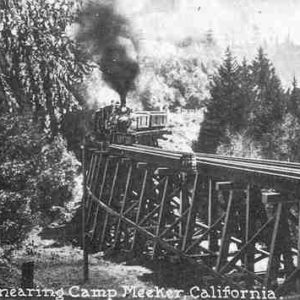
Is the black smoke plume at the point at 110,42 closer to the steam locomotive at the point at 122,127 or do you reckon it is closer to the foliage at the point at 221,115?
the steam locomotive at the point at 122,127

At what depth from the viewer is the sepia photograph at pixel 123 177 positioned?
8.63 m

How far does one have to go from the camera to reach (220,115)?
111 ft

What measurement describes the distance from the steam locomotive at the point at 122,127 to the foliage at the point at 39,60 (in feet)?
12.0

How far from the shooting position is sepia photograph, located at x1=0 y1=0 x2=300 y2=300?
8633 mm

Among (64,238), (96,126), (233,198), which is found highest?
(96,126)

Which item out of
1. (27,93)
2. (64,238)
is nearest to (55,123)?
(27,93)

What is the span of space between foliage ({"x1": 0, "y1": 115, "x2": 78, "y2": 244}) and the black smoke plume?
14.7ft

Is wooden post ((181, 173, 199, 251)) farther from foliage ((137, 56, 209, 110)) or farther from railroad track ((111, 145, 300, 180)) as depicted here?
foliage ((137, 56, 209, 110))

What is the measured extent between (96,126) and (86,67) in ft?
23.6

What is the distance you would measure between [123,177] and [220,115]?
760 inches

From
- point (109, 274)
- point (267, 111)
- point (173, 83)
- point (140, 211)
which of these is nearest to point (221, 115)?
point (267, 111)

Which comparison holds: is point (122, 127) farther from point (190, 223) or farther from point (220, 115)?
point (220, 115)

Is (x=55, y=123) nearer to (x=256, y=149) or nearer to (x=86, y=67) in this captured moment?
(x=86, y=67)

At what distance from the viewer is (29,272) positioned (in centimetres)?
977
